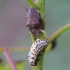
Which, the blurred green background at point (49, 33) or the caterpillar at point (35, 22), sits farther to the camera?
the blurred green background at point (49, 33)

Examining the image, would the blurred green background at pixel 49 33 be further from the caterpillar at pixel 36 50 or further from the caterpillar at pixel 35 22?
the caterpillar at pixel 35 22

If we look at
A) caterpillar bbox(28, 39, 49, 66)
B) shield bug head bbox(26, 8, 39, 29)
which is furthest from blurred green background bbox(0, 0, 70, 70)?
shield bug head bbox(26, 8, 39, 29)

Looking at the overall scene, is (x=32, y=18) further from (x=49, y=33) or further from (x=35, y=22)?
(x=49, y=33)

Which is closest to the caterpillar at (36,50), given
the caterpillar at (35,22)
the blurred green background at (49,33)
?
the caterpillar at (35,22)

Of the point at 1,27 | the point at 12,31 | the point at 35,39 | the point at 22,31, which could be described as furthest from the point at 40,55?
the point at 1,27

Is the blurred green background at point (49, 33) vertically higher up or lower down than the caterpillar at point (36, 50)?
higher up

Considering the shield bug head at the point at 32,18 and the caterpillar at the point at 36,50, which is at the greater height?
the shield bug head at the point at 32,18

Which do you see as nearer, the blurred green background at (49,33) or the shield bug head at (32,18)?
the shield bug head at (32,18)

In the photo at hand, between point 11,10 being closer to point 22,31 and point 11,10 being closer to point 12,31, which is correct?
point 12,31

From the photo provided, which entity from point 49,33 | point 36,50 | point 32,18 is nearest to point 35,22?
point 32,18
